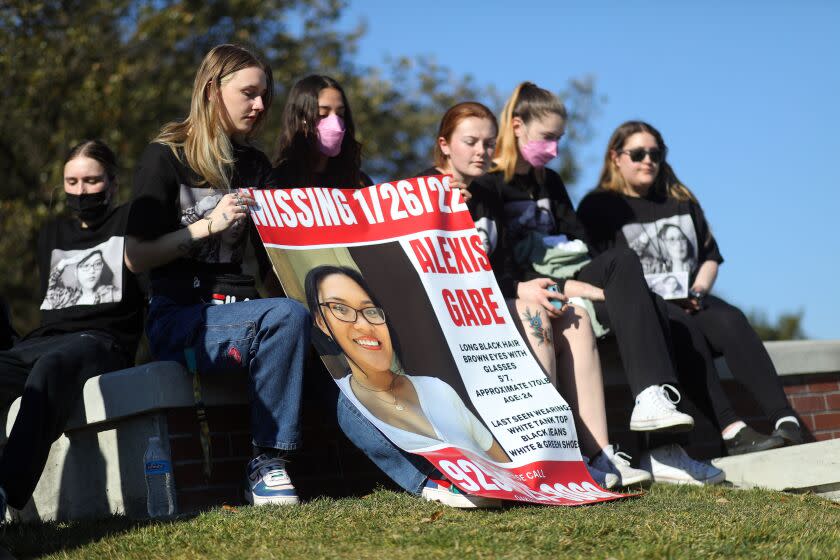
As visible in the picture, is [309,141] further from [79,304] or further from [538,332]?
[538,332]

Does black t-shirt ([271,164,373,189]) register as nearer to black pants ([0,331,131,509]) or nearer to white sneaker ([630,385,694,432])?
black pants ([0,331,131,509])

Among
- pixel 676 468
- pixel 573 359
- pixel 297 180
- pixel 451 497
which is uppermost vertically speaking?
pixel 297 180

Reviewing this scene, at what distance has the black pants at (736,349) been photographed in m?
6.34

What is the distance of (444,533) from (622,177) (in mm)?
3587

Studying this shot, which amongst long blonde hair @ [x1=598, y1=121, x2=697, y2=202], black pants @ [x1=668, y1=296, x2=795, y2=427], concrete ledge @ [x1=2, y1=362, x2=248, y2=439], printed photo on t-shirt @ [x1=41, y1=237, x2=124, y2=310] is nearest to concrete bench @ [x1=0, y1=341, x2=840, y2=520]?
concrete ledge @ [x1=2, y1=362, x2=248, y2=439]

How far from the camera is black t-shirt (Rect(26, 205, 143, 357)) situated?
5641 millimetres

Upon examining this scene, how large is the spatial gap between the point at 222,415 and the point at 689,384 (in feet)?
9.00

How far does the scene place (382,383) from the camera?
4969 mm

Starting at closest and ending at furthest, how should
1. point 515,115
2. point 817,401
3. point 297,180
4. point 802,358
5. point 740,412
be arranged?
point 297,180 < point 515,115 < point 740,412 < point 802,358 < point 817,401

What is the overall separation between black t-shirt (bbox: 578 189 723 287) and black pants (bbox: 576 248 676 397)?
0.83 m

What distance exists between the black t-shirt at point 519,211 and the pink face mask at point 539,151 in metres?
0.11

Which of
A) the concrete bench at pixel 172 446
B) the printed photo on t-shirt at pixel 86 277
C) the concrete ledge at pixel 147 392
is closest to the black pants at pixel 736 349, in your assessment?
the concrete bench at pixel 172 446

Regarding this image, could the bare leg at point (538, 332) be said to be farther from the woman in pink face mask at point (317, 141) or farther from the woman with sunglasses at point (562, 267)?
the woman in pink face mask at point (317, 141)

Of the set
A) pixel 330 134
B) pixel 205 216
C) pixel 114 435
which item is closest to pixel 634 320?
pixel 330 134
